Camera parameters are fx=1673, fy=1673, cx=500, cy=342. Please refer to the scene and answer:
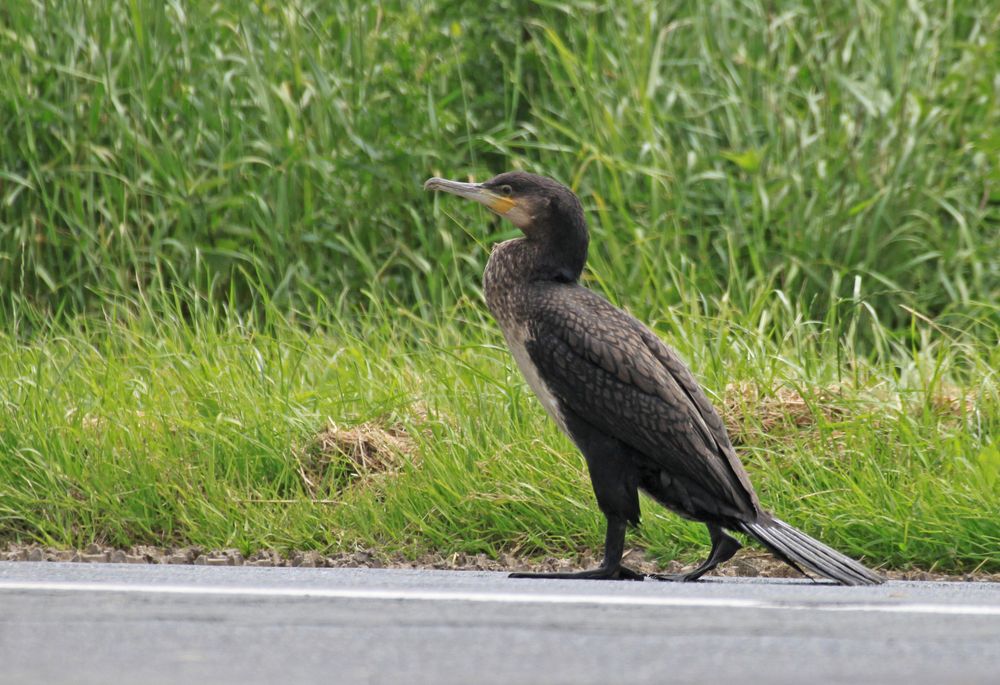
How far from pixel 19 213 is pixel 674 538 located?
469 centimetres

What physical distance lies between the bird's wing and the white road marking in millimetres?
737

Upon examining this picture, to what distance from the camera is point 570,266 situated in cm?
496

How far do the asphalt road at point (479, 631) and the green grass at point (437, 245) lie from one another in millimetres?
1350

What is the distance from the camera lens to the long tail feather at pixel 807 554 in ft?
14.4

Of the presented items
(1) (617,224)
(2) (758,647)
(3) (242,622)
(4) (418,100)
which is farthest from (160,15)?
(2) (758,647)

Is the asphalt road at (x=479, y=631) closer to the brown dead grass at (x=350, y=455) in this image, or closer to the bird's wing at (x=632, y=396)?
the bird's wing at (x=632, y=396)

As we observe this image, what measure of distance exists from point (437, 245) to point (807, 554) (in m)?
4.23

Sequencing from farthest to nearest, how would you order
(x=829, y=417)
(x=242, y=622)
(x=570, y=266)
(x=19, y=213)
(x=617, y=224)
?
(x=19, y=213) → (x=617, y=224) → (x=829, y=417) → (x=570, y=266) → (x=242, y=622)

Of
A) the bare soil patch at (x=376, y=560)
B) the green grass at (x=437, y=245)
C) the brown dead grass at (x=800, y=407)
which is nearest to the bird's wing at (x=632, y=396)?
the bare soil patch at (x=376, y=560)

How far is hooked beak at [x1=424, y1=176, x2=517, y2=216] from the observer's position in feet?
16.5

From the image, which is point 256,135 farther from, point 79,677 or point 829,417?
point 79,677

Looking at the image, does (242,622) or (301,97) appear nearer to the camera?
(242,622)

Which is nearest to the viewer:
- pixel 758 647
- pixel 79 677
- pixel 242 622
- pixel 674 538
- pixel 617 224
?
pixel 79 677

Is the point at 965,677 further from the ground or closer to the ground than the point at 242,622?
further from the ground
